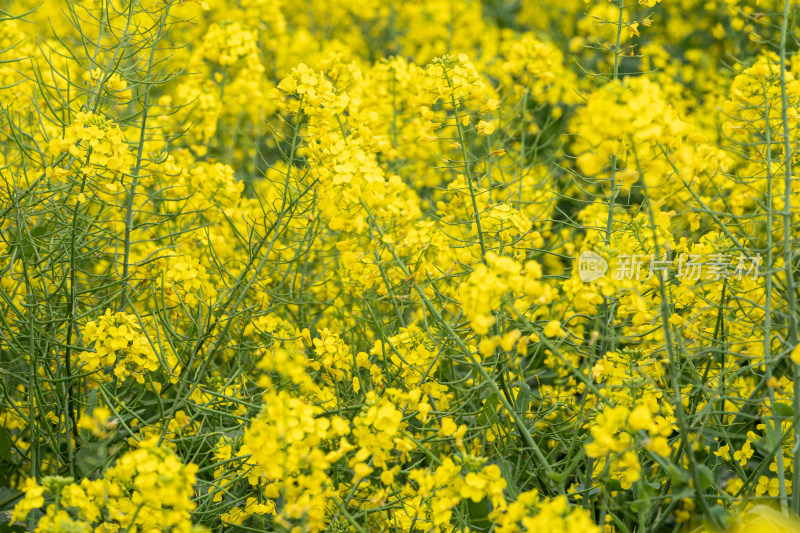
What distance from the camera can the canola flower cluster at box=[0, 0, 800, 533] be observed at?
1721mm

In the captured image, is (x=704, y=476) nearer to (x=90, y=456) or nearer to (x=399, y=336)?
(x=399, y=336)

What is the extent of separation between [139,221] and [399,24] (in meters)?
4.69

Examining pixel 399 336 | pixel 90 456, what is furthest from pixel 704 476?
pixel 90 456

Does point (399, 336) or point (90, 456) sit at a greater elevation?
point (399, 336)

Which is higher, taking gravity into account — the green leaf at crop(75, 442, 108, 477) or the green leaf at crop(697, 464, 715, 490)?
the green leaf at crop(697, 464, 715, 490)

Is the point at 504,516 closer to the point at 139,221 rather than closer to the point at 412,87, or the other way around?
the point at 139,221

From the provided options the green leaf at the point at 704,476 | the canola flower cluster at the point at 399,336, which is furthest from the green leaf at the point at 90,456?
the green leaf at the point at 704,476

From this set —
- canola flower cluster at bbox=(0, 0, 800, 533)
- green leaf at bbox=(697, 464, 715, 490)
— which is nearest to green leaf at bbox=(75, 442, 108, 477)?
canola flower cluster at bbox=(0, 0, 800, 533)

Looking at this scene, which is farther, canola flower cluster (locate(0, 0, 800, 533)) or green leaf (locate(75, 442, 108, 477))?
green leaf (locate(75, 442, 108, 477))

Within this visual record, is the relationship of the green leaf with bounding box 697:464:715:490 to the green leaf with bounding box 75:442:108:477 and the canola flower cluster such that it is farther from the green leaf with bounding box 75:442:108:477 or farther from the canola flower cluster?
the green leaf with bounding box 75:442:108:477

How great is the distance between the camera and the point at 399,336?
233 centimetres

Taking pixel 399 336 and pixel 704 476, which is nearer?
pixel 704 476

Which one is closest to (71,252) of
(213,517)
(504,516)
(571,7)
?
(213,517)

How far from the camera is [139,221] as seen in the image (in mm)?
3297
